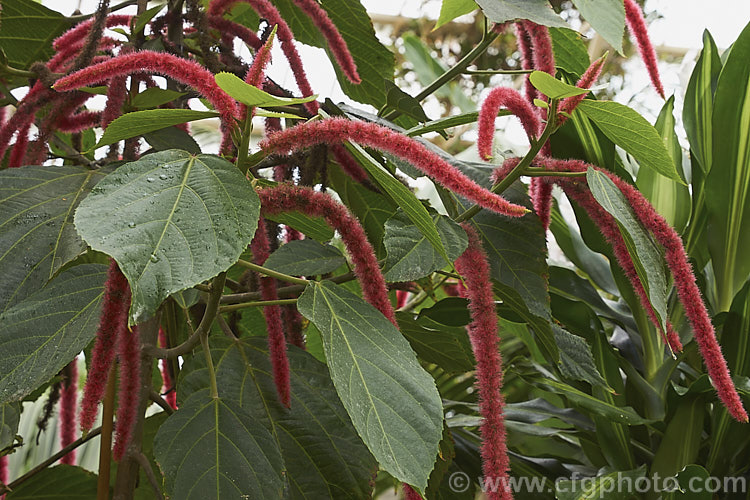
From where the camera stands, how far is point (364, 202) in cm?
67

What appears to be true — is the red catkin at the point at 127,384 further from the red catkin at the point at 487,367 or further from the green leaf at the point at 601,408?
the green leaf at the point at 601,408

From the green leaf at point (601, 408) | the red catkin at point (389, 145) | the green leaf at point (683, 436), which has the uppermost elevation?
the red catkin at point (389, 145)

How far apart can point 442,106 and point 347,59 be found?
9.74 feet

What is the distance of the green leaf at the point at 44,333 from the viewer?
37 cm

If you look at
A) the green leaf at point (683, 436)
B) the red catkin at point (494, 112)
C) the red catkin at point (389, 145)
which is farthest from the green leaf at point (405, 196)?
the green leaf at point (683, 436)

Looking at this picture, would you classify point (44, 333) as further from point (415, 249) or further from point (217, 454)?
point (415, 249)

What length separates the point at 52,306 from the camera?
1.35ft

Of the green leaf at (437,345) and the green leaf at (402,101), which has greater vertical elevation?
the green leaf at (402,101)

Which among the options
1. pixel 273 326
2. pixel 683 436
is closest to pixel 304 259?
pixel 273 326

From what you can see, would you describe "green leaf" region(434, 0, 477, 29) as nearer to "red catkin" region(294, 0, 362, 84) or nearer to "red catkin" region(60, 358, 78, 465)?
"red catkin" region(294, 0, 362, 84)

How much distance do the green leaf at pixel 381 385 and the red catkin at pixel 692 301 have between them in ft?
0.62

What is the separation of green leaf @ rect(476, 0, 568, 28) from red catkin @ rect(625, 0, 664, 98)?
3.6 inches

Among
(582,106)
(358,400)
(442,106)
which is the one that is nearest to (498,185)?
(582,106)

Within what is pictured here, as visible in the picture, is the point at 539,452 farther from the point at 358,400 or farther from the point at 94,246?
the point at 94,246
